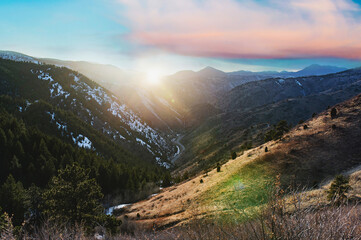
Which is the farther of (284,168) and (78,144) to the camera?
(78,144)

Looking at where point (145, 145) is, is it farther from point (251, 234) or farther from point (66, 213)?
point (251, 234)

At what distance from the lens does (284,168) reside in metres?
36.2

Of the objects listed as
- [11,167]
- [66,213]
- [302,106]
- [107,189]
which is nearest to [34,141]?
[11,167]

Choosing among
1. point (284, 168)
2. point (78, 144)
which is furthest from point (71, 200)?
point (78, 144)

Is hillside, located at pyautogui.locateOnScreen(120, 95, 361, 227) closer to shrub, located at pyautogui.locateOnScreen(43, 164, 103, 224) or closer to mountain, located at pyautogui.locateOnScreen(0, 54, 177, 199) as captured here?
shrub, located at pyautogui.locateOnScreen(43, 164, 103, 224)

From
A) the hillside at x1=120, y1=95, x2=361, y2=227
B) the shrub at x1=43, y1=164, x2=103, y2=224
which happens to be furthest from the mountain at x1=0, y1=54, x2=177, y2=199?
the shrub at x1=43, y1=164, x2=103, y2=224

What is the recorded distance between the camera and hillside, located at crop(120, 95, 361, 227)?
1256 inches

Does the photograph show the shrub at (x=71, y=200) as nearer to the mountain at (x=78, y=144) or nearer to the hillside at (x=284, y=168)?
the hillside at (x=284, y=168)

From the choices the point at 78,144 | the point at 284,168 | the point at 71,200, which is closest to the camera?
the point at 71,200

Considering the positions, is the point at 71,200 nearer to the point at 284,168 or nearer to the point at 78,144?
the point at 284,168

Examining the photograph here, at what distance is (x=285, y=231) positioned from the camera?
6367 millimetres

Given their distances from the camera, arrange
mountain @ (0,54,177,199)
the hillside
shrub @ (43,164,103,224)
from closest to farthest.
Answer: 1. shrub @ (43,164,103,224)
2. the hillside
3. mountain @ (0,54,177,199)

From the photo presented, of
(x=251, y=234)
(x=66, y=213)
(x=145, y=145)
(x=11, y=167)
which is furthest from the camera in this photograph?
(x=145, y=145)

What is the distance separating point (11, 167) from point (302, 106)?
23155 cm
